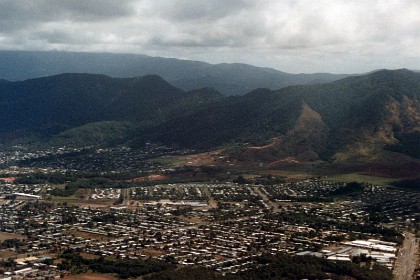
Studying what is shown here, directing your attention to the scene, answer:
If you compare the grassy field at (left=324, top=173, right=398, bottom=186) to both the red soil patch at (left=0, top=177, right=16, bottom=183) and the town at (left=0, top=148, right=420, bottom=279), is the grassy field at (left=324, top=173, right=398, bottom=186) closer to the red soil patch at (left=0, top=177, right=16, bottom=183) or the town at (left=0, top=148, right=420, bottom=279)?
the town at (left=0, top=148, right=420, bottom=279)

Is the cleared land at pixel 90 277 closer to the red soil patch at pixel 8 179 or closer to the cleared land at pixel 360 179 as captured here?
the red soil patch at pixel 8 179

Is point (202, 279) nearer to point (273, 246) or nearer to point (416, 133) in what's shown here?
point (273, 246)

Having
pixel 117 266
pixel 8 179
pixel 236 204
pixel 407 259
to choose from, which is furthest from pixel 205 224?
pixel 8 179

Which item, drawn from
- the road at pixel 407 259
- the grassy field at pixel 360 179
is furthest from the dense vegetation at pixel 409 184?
the road at pixel 407 259

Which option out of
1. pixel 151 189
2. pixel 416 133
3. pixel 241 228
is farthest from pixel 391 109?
pixel 241 228

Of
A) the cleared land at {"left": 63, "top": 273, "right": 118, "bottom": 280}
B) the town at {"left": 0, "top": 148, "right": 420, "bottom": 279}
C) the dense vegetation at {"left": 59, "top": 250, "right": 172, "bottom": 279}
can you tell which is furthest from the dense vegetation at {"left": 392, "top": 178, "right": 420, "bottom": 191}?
the cleared land at {"left": 63, "top": 273, "right": 118, "bottom": 280}

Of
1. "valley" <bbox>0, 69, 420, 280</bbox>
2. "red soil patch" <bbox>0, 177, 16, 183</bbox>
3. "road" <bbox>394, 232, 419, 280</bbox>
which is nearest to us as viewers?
"road" <bbox>394, 232, 419, 280</bbox>
